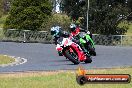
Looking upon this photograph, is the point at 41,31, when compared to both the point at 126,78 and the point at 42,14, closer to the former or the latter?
the point at 42,14

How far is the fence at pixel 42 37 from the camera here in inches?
1240

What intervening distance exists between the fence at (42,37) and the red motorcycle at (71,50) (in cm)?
1367

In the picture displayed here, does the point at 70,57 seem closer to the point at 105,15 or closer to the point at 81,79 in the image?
the point at 81,79

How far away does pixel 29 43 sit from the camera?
3275 cm

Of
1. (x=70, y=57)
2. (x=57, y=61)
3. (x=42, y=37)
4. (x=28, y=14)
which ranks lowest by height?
(x=42, y=37)

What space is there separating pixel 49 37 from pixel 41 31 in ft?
2.84

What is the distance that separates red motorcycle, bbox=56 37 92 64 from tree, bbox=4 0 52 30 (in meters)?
17.0

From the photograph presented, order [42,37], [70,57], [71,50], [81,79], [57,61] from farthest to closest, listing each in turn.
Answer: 1. [42,37]
2. [57,61]
3. [71,50]
4. [70,57]
5. [81,79]

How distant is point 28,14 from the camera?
34.9 m

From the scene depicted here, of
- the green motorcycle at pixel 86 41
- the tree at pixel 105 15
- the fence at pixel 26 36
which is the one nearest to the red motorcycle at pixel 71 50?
the green motorcycle at pixel 86 41

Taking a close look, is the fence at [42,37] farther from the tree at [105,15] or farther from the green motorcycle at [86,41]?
the green motorcycle at [86,41]

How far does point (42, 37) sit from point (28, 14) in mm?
2487

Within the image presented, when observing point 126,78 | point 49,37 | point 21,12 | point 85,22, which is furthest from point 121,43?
point 126,78

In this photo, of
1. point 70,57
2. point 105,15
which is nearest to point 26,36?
point 105,15
